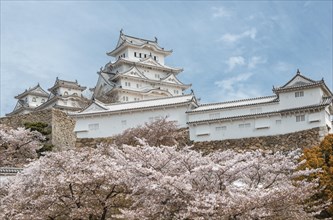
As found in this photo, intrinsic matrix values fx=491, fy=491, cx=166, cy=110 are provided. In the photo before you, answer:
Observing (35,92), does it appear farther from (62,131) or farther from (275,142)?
(275,142)

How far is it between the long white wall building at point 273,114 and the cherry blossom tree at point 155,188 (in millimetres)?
14839

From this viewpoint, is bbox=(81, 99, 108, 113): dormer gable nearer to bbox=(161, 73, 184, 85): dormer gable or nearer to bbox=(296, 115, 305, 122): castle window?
bbox=(296, 115, 305, 122): castle window

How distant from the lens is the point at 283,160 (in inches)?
519

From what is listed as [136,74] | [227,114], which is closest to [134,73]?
[136,74]

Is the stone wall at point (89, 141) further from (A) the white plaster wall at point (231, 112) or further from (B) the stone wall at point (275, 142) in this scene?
(B) the stone wall at point (275, 142)

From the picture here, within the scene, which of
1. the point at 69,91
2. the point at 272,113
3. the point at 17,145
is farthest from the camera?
the point at 69,91

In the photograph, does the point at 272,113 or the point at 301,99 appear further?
the point at 272,113

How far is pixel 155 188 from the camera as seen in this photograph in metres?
11.3

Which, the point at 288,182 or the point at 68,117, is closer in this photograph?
the point at 288,182

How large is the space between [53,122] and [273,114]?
13108mm

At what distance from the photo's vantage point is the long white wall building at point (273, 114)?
27466 mm

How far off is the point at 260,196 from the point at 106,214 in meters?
4.54

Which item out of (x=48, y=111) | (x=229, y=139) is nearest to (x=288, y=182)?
(x=229, y=139)

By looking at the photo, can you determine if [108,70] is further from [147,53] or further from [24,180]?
[24,180]
